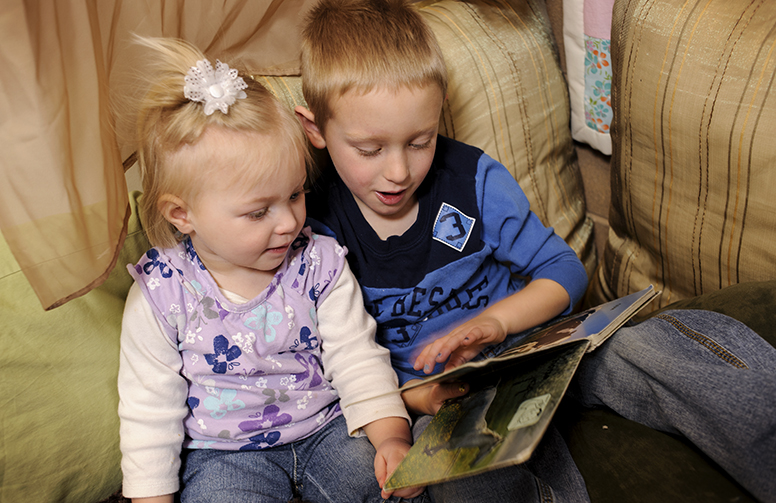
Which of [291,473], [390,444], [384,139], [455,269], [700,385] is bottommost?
[291,473]

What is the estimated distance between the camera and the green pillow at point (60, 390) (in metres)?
0.67

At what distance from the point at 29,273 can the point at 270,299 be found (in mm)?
287

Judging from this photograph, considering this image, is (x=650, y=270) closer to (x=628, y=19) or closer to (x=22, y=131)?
(x=628, y=19)

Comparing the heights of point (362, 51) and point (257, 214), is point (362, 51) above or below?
above

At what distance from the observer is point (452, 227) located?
902 mm

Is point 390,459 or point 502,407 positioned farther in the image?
point 390,459

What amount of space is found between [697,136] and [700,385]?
0.45m

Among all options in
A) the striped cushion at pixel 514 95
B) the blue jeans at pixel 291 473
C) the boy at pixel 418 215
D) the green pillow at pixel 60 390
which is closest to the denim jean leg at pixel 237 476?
the blue jeans at pixel 291 473

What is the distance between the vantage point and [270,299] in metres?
0.77

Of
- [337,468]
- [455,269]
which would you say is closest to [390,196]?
[455,269]

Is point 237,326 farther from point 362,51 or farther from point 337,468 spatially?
point 362,51

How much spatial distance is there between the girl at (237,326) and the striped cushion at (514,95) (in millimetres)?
430

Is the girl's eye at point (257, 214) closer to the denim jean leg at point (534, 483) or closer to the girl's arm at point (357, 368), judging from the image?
the girl's arm at point (357, 368)

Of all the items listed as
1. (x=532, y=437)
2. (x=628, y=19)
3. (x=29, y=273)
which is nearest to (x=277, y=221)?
(x=29, y=273)
